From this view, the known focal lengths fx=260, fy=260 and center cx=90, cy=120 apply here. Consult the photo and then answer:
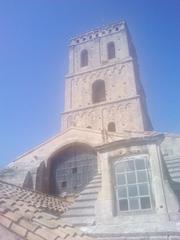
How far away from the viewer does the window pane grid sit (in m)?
6.95

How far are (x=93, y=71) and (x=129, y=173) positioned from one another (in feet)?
65.9

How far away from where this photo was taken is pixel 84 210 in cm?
755

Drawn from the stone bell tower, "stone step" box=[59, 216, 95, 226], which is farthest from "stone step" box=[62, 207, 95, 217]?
the stone bell tower

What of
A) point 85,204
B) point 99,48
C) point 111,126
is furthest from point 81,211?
point 99,48

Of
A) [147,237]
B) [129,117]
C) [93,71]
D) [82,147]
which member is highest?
[93,71]

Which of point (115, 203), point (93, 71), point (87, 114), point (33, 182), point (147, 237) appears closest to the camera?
point (147, 237)

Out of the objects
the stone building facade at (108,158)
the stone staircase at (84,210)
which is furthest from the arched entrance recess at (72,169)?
the stone staircase at (84,210)

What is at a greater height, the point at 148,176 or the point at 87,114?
the point at 87,114

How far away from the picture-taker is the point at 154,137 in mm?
7648

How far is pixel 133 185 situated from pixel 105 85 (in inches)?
725

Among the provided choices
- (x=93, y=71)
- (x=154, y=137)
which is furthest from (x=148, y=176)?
(x=93, y=71)

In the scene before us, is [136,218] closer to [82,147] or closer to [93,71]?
[82,147]

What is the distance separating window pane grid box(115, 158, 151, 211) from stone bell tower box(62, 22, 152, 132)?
43.7 ft

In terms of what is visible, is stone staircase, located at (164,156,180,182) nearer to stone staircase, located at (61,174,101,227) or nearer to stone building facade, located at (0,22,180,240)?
stone building facade, located at (0,22,180,240)
